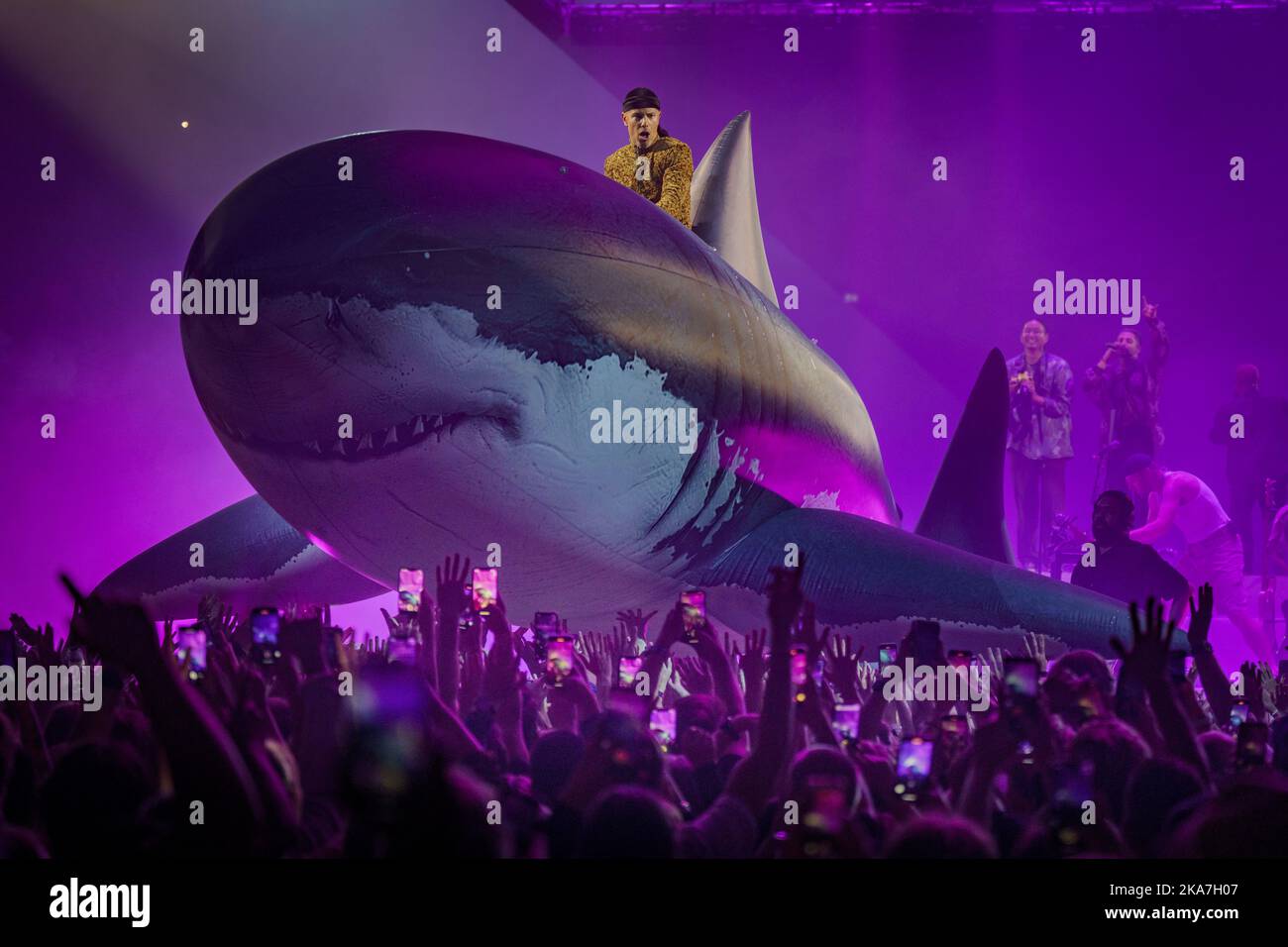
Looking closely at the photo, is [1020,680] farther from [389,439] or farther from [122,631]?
[389,439]

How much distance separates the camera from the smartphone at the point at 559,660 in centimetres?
384

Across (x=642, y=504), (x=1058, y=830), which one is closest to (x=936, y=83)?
(x=642, y=504)

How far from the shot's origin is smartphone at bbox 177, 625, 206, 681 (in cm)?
364

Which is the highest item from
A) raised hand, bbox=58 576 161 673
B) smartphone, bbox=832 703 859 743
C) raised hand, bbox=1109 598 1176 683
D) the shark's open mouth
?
the shark's open mouth

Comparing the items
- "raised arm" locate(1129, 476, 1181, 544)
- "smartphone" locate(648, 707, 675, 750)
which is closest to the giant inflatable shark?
"smartphone" locate(648, 707, 675, 750)

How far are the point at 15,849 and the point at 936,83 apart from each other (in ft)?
35.7

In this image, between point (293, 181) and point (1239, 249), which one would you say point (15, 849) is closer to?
point (293, 181)

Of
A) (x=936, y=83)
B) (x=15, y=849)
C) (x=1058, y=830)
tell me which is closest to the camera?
(x=15, y=849)

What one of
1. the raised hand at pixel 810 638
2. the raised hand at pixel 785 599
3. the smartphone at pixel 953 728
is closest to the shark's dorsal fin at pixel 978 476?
the raised hand at pixel 810 638

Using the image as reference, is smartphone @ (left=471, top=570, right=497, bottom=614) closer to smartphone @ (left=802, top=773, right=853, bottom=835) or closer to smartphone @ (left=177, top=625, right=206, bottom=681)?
smartphone @ (left=177, top=625, right=206, bottom=681)

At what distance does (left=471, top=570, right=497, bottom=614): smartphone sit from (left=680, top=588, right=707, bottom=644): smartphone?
0.73 m

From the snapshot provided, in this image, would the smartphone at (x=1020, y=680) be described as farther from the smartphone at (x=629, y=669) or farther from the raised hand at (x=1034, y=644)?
the raised hand at (x=1034, y=644)

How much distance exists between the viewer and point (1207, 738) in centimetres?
333
